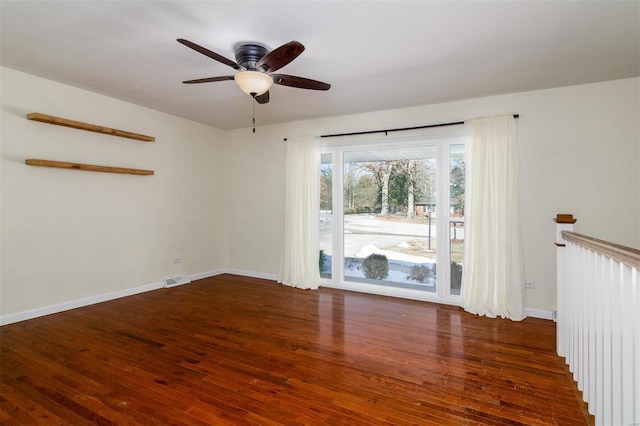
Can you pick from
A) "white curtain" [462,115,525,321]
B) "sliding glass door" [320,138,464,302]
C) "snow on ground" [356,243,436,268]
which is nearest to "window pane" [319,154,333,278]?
"sliding glass door" [320,138,464,302]

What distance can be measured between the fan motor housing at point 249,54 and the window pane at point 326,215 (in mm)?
2401

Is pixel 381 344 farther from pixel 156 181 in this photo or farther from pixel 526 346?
pixel 156 181

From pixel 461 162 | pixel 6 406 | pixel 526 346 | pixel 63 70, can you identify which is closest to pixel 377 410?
pixel 526 346

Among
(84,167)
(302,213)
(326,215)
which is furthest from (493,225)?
(84,167)

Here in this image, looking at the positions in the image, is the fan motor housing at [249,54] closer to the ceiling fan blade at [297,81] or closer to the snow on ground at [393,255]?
the ceiling fan blade at [297,81]

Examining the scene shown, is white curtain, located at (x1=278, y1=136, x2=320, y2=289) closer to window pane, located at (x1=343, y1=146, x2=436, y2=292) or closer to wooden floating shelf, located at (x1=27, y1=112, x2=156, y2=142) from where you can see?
window pane, located at (x1=343, y1=146, x2=436, y2=292)

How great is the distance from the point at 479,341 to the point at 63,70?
16.0 feet

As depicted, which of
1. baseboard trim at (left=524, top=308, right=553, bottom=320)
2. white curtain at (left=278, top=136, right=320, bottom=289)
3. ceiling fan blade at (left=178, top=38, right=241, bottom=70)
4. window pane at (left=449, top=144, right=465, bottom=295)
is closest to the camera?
ceiling fan blade at (left=178, top=38, right=241, bottom=70)

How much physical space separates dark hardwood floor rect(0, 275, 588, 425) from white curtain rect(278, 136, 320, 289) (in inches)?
38.8

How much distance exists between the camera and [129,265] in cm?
427

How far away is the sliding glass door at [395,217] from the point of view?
402 centimetres

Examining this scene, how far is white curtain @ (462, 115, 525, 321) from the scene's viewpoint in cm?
353

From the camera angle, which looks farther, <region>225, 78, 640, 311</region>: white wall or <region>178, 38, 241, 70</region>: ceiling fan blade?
<region>225, 78, 640, 311</region>: white wall

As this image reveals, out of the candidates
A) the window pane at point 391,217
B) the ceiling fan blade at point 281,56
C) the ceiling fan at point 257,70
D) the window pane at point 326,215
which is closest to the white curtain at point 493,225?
the window pane at point 391,217
